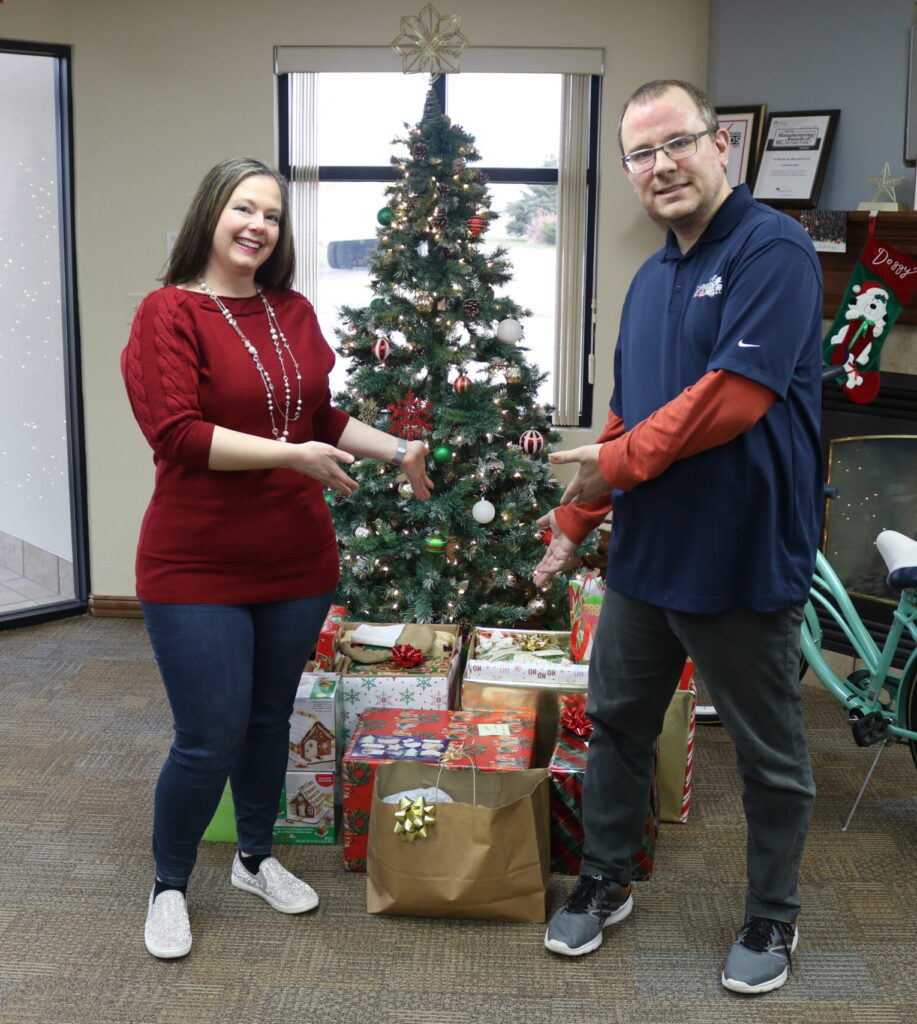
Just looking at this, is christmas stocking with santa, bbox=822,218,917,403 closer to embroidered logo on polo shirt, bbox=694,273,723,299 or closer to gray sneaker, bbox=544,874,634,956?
embroidered logo on polo shirt, bbox=694,273,723,299

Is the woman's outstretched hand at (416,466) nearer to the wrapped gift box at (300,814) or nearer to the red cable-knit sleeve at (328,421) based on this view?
the red cable-knit sleeve at (328,421)

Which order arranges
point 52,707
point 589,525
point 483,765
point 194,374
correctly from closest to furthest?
1. point 194,374
2. point 589,525
3. point 483,765
4. point 52,707

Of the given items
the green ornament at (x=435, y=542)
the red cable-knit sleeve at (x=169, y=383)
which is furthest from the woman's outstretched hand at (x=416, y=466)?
the green ornament at (x=435, y=542)

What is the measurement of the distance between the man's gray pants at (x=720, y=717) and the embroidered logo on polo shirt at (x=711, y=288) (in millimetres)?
525

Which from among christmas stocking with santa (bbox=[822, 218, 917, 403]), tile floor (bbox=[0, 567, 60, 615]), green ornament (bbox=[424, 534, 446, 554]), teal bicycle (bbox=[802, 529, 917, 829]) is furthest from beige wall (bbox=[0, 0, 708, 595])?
teal bicycle (bbox=[802, 529, 917, 829])

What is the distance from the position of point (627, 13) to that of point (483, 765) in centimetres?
287

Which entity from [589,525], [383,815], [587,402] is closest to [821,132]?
[587,402]

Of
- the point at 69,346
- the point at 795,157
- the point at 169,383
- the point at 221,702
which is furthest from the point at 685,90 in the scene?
the point at 69,346

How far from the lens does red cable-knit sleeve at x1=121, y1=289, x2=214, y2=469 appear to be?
6.14 ft

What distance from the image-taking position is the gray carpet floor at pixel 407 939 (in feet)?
6.66

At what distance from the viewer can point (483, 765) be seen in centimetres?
242

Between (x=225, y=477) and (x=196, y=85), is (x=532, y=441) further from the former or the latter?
(x=196, y=85)

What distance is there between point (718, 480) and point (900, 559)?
3.29 ft

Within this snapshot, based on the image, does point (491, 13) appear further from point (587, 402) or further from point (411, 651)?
point (411, 651)
